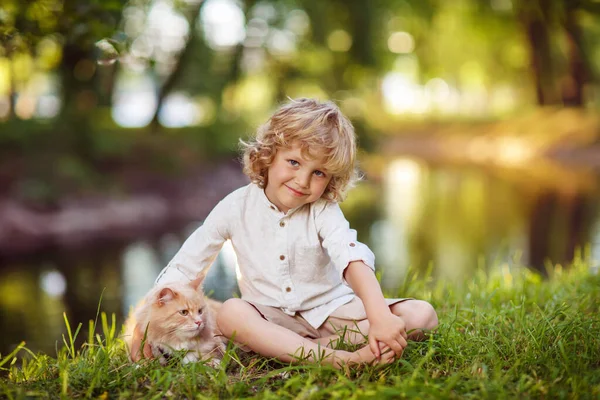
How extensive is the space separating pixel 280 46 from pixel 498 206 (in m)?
7.45

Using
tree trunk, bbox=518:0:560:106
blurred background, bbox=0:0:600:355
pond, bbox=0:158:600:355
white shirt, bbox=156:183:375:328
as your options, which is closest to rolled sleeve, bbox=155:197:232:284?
white shirt, bbox=156:183:375:328

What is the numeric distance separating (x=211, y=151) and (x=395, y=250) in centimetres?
673

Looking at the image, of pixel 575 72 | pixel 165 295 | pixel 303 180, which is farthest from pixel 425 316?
pixel 575 72

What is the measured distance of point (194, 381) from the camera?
7.80 ft

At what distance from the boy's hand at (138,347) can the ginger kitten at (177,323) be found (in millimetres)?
18

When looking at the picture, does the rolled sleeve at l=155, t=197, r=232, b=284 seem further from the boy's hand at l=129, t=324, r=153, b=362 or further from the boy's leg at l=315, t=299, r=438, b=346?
the boy's leg at l=315, t=299, r=438, b=346

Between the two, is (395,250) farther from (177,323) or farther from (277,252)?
(177,323)

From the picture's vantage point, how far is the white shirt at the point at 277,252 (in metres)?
2.86

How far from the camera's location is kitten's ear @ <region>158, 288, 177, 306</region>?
2693 mm

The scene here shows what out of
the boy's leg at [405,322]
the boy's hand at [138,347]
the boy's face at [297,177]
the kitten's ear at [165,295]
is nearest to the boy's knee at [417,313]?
the boy's leg at [405,322]

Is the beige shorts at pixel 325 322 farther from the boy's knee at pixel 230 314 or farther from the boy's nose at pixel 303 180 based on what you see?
the boy's nose at pixel 303 180

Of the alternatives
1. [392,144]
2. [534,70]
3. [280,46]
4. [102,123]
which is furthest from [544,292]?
[392,144]

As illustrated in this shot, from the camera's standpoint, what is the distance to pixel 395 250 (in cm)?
853

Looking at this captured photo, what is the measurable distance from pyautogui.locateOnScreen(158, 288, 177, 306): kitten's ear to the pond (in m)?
2.20
